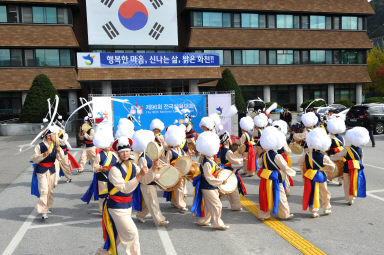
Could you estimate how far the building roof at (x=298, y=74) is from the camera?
31.5m

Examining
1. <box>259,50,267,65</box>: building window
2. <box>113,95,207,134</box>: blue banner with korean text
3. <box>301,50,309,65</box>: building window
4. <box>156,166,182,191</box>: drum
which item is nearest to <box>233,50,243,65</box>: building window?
<box>259,50,267,65</box>: building window

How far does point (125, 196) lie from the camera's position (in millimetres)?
4195

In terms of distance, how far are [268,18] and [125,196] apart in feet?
103

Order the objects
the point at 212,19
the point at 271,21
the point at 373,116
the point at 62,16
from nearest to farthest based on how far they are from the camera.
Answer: the point at 373,116
the point at 62,16
the point at 212,19
the point at 271,21

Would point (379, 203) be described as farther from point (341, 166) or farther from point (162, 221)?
point (162, 221)

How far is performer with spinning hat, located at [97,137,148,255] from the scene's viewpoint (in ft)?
13.5

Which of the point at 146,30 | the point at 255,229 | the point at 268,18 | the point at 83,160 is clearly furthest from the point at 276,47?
the point at 255,229

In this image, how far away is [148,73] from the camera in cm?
2280

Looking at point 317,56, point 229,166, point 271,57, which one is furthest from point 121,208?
point 317,56

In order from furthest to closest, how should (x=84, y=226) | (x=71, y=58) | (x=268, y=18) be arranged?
(x=268, y=18) → (x=71, y=58) → (x=84, y=226)

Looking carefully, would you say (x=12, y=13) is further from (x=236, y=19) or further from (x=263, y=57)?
(x=263, y=57)

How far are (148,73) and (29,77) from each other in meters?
12.1

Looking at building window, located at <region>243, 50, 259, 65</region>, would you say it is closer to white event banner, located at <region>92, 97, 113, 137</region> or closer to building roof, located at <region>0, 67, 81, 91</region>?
building roof, located at <region>0, 67, 81, 91</region>

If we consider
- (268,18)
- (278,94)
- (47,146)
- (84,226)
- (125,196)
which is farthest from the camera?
(278,94)
